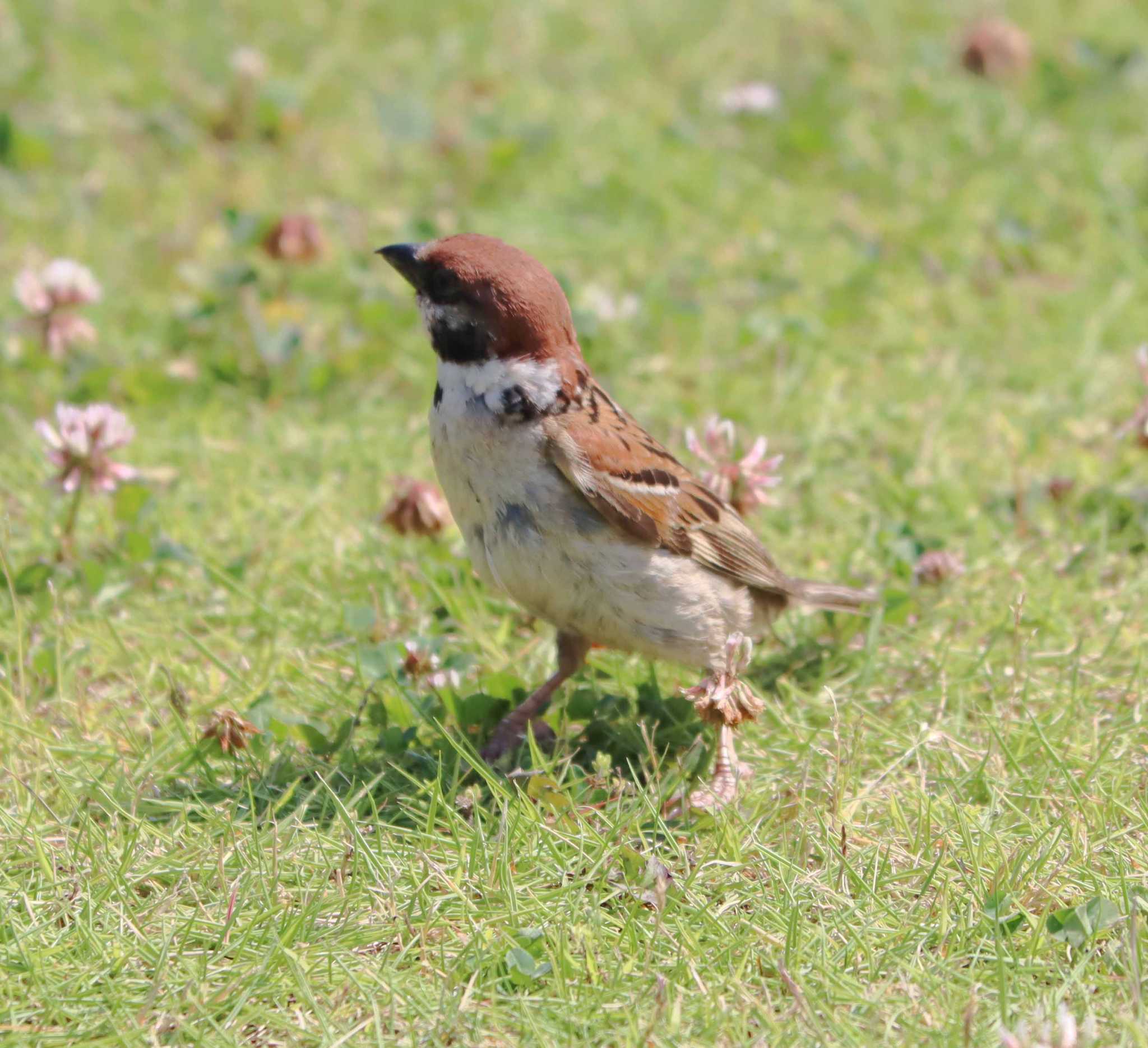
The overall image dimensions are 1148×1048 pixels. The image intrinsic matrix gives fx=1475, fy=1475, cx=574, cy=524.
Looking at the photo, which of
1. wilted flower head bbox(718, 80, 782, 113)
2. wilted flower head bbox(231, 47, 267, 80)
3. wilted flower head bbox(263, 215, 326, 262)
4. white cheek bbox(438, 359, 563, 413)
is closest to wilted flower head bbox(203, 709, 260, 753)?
white cheek bbox(438, 359, 563, 413)

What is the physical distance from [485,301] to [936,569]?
1614 mm

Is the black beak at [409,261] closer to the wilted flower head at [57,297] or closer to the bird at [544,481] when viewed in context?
the bird at [544,481]

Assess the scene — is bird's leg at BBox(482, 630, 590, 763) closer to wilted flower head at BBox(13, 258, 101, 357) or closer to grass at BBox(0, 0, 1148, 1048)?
grass at BBox(0, 0, 1148, 1048)

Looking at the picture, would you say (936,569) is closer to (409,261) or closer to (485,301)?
(485,301)

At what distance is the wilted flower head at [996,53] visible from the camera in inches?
311

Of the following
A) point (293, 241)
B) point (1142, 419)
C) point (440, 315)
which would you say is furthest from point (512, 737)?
point (293, 241)

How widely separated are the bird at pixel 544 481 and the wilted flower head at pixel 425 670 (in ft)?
0.82

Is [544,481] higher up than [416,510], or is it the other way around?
[544,481]

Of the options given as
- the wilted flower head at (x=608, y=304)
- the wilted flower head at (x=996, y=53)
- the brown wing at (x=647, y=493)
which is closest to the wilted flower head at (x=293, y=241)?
the wilted flower head at (x=608, y=304)

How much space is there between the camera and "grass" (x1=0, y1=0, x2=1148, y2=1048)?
9.52 feet

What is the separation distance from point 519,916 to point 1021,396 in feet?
11.4

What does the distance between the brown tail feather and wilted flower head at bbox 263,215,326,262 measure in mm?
2696

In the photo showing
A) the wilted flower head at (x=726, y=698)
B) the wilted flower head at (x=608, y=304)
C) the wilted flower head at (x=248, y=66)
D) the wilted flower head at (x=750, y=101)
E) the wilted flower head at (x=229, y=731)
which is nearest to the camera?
the wilted flower head at (x=726, y=698)

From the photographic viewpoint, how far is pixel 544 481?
352cm
